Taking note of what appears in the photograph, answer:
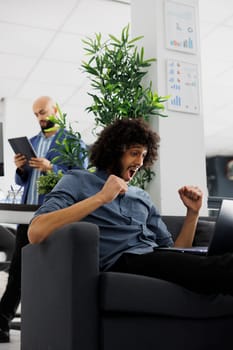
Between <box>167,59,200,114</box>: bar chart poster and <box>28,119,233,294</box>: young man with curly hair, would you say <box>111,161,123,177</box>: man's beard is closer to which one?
<box>28,119,233,294</box>: young man with curly hair

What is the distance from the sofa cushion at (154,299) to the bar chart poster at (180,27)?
80.5 inches

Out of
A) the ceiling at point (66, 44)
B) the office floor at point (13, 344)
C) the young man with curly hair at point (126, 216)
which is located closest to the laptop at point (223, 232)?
the young man with curly hair at point (126, 216)

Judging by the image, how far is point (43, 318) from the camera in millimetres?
1772

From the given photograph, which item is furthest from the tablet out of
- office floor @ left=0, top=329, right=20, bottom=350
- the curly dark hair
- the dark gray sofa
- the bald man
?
the dark gray sofa

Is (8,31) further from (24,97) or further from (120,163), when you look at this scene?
(120,163)

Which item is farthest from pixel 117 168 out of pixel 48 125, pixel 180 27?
pixel 180 27

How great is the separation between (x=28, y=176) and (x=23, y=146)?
0.30 meters

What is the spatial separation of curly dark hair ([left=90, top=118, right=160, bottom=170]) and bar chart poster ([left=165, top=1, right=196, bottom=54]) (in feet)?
4.47

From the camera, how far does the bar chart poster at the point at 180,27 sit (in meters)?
3.36

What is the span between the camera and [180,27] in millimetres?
3416

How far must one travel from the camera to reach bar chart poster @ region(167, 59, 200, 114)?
3283 millimetres

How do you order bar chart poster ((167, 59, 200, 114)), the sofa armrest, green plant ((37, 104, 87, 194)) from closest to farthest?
the sofa armrest → green plant ((37, 104, 87, 194)) → bar chart poster ((167, 59, 200, 114))

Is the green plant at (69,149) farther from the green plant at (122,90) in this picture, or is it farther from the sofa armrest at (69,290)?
the sofa armrest at (69,290)

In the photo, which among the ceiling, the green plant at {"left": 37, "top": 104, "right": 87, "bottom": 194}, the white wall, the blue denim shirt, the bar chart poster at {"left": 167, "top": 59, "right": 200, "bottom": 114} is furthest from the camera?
the ceiling
